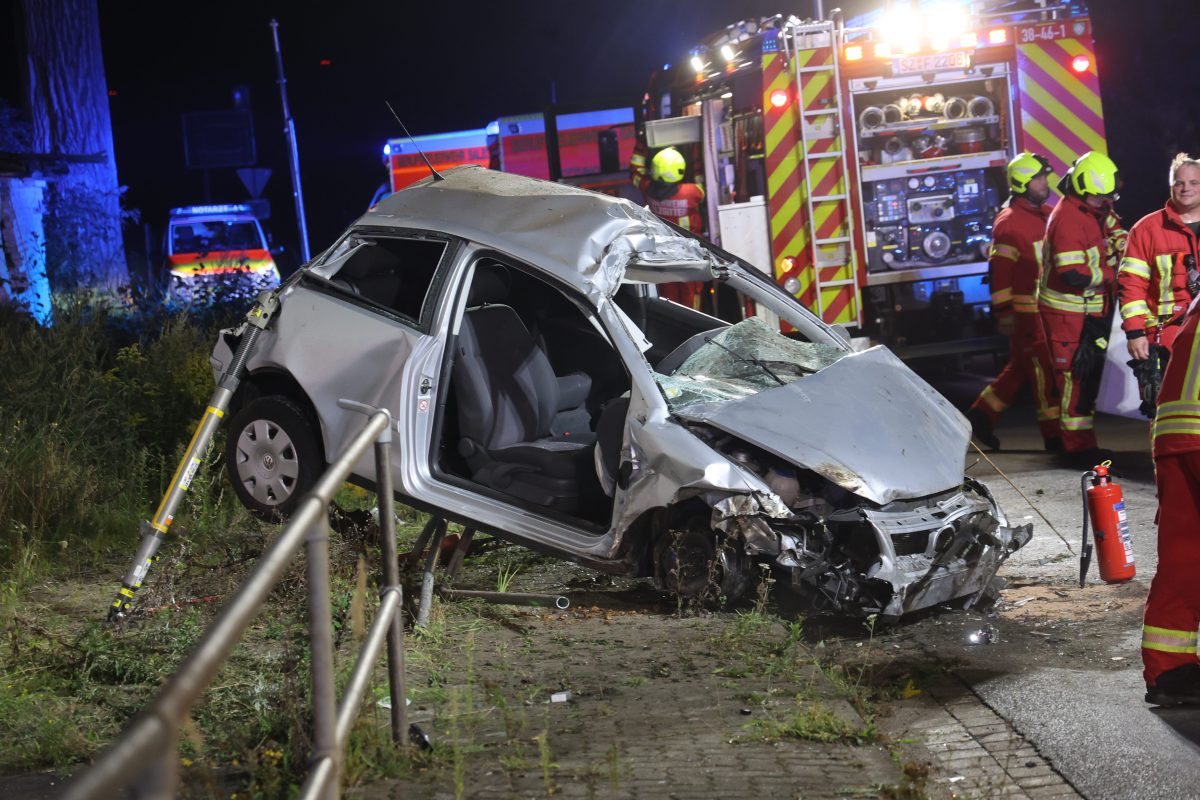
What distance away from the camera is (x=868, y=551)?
5238 mm

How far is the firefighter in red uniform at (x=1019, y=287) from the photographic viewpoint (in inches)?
371

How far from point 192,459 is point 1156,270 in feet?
17.9

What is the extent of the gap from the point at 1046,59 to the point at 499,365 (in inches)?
246

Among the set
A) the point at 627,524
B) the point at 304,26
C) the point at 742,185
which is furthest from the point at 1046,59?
the point at 304,26

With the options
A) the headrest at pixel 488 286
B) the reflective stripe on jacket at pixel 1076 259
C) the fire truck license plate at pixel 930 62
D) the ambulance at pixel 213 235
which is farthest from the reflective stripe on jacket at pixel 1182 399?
the ambulance at pixel 213 235

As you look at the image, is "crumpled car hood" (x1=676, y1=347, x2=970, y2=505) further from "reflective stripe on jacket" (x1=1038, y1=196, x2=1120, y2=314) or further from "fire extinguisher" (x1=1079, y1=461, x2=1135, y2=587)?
"reflective stripe on jacket" (x1=1038, y1=196, x2=1120, y2=314)

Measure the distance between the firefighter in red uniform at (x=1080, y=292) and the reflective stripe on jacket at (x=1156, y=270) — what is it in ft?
2.27

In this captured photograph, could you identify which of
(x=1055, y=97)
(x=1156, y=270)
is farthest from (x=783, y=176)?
(x=1156, y=270)

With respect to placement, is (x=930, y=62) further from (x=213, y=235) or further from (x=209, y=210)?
(x=209, y=210)

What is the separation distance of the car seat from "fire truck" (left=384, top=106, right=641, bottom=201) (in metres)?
6.47

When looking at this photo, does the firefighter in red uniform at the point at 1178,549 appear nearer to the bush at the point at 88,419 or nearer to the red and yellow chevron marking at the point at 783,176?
the bush at the point at 88,419

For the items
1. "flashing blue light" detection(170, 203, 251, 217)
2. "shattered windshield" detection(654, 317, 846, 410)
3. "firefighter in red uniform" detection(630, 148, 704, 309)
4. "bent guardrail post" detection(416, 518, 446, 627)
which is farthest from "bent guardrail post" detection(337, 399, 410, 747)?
"flashing blue light" detection(170, 203, 251, 217)

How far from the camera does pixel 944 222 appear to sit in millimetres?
10984

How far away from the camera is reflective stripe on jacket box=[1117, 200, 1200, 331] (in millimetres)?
7977
